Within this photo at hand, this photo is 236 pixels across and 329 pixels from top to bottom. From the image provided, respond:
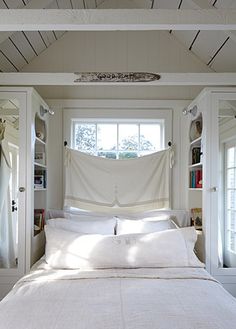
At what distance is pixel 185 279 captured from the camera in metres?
2.71

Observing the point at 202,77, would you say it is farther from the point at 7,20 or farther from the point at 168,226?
the point at 7,20

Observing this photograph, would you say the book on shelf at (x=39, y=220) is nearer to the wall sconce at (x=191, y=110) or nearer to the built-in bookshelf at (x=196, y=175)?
the built-in bookshelf at (x=196, y=175)

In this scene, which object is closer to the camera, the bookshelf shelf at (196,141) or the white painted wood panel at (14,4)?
the white painted wood panel at (14,4)

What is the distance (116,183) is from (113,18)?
208 cm

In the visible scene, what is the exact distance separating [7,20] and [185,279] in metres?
2.05

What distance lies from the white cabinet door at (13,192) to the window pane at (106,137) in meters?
1.00

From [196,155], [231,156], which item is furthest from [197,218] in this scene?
[231,156]

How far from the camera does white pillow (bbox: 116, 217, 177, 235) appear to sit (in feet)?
11.5

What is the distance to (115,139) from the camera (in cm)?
415

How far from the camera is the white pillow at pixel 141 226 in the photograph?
3.51 m

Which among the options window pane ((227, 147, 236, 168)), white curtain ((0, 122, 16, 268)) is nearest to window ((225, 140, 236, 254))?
window pane ((227, 147, 236, 168))

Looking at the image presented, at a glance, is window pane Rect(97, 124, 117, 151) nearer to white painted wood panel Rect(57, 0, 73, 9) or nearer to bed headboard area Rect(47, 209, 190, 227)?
bed headboard area Rect(47, 209, 190, 227)

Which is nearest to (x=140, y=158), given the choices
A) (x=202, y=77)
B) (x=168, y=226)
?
(x=168, y=226)

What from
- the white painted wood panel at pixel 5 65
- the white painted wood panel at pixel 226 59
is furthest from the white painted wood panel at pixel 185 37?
the white painted wood panel at pixel 5 65
